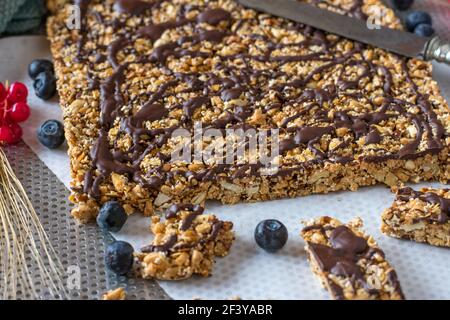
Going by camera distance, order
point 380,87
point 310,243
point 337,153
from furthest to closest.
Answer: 1. point 380,87
2. point 337,153
3. point 310,243

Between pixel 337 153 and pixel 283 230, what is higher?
pixel 337 153

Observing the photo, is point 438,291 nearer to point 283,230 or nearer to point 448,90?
point 283,230

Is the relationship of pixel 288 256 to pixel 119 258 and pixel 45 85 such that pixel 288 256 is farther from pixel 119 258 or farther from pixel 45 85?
pixel 45 85

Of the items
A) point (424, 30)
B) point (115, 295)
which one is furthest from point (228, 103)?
point (424, 30)

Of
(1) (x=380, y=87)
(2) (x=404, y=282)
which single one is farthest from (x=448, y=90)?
Answer: (2) (x=404, y=282)

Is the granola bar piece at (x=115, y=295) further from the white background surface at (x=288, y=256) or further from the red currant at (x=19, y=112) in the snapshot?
the red currant at (x=19, y=112)

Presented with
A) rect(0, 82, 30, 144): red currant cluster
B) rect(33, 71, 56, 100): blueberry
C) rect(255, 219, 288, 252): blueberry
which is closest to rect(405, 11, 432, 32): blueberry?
rect(255, 219, 288, 252): blueberry

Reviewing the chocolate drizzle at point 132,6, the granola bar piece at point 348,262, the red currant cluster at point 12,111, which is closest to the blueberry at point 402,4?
the chocolate drizzle at point 132,6
